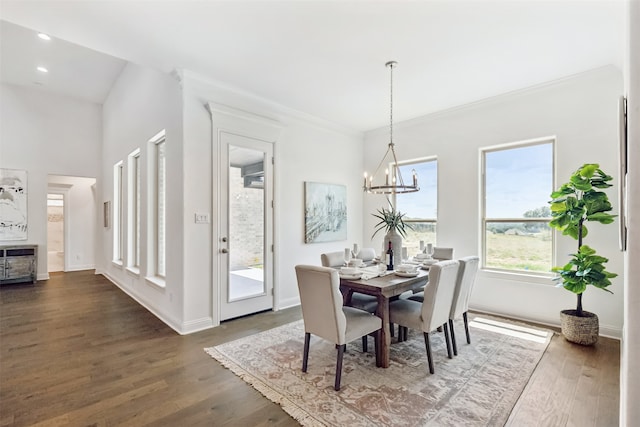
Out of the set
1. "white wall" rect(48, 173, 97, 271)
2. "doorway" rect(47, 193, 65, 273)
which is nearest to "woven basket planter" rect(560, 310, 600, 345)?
"white wall" rect(48, 173, 97, 271)

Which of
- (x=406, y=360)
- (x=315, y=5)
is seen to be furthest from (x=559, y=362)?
(x=315, y=5)

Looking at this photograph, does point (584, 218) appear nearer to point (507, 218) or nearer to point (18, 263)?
point (507, 218)

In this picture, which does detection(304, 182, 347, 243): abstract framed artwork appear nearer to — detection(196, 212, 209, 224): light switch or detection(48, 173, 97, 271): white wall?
detection(196, 212, 209, 224): light switch

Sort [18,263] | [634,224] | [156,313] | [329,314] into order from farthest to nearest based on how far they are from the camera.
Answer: [18,263], [156,313], [329,314], [634,224]

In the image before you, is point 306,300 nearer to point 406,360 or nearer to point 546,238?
point 406,360

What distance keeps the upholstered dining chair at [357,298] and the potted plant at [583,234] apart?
198 centimetres

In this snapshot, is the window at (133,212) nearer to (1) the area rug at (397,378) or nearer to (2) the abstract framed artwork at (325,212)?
(2) the abstract framed artwork at (325,212)

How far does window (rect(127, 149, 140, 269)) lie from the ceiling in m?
2.29

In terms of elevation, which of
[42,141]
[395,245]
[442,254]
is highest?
[42,141]

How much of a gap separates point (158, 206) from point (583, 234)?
5.27 m

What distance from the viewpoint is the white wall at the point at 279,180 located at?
3574 mm

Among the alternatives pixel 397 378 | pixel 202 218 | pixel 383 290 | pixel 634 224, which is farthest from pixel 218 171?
pixel 634 224

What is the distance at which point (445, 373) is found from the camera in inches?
102

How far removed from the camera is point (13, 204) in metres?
6.25
